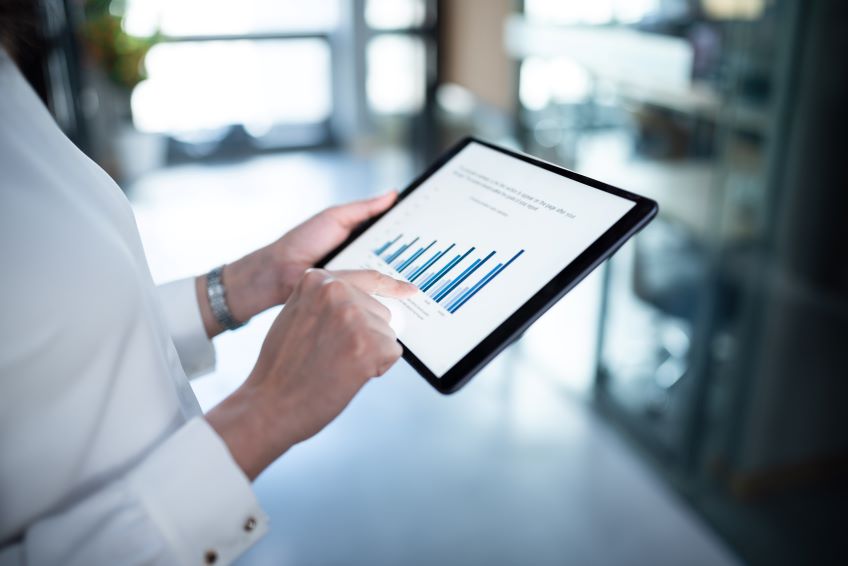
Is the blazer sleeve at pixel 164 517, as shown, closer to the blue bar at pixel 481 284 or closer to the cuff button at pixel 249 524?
the cuff button at pixel 249 524

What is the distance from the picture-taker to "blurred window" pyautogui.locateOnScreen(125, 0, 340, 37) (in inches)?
202

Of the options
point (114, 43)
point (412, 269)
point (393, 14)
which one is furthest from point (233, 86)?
point (412, 269)

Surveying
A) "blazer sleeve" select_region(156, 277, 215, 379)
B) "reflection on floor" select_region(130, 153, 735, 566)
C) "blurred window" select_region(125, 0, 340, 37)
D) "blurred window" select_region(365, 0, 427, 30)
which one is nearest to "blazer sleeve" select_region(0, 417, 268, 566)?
"blazer sleeve" select_region(156, 277, 215, 379)

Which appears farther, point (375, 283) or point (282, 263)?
point (282, 263)

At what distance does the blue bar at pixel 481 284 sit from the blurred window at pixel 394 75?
5053 millimetres

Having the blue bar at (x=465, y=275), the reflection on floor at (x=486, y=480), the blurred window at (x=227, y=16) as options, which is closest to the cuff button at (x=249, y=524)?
the blue bar at (x=465, y=275)

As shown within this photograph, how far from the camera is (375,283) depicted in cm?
73

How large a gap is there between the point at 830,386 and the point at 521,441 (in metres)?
1.03

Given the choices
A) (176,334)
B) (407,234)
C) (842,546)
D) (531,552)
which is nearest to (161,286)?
(176,334)

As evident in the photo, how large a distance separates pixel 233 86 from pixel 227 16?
550mm

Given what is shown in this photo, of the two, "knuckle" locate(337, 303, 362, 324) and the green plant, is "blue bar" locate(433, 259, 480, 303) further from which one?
the green plant

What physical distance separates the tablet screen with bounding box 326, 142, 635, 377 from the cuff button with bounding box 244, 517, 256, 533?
223 millimetres

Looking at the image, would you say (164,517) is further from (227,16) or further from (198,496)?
(227,16)

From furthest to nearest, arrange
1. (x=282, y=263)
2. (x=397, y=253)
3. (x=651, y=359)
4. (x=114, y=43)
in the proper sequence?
(x=114, y=43) → (x=651, y=359) → (x=282, y=263) → (x=397, y=253)
